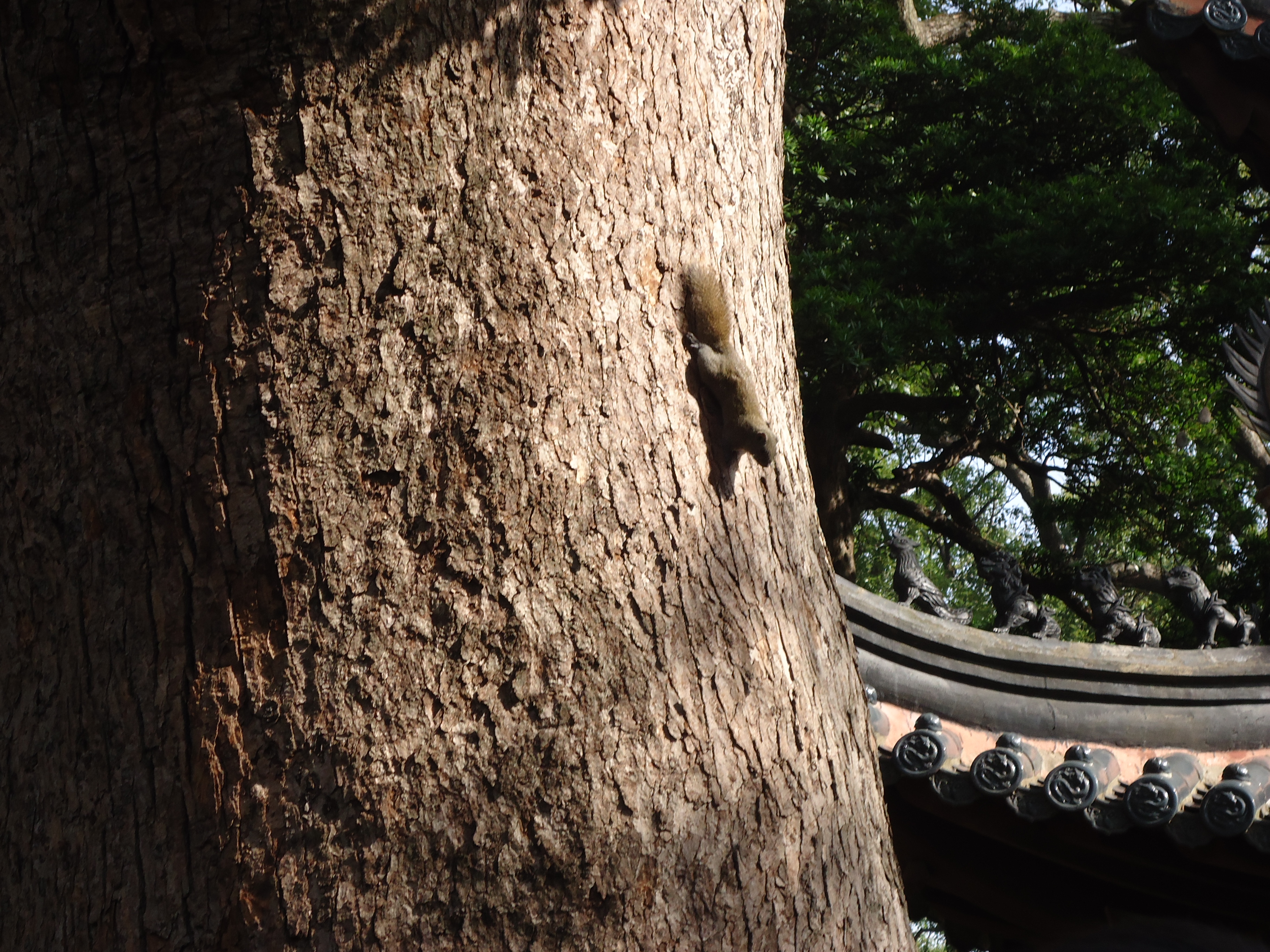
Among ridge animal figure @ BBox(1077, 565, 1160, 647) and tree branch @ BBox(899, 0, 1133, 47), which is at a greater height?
tree branch @ BBox(899, 0, 1133, 47)

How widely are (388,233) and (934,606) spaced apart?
10.4 feet

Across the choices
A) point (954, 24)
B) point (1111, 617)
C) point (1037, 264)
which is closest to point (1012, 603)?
point (1111, 617)

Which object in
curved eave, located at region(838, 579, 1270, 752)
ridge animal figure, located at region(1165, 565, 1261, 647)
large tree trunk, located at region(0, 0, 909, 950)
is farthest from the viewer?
ridge animal figure, located at region(1165, 565, 1261, 647)

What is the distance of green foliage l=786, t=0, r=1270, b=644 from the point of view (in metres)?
5.28

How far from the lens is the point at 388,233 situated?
132cm

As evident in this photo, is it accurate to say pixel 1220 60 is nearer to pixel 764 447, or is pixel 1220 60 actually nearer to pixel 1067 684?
pixel 1067 684

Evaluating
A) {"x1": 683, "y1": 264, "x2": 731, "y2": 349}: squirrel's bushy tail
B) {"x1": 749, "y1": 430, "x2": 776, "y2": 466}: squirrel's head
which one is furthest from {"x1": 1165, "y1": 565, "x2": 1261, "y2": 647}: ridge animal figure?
{"x1": 683, "y1": 264, "x2": 731, "y2": 349}: squirrel's bushy tail

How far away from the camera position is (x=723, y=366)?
146cm

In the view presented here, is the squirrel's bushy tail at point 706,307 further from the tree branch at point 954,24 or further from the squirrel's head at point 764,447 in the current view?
the tree branch at point 954,24

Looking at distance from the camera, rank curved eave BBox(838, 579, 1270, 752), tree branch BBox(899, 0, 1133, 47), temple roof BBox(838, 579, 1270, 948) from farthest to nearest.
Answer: tree branch BBox(899, 0, 1133, 47), curved eave BBox(838, 579, 1270, 752), temple roof BBox(838, 579, 1270, 948)

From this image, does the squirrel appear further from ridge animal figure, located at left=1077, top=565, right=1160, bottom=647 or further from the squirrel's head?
ridge animal figure, located at left=1077, top=565, right=1160, bottom=647

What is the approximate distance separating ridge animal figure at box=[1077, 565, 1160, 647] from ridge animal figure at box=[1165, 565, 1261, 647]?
0.15 m

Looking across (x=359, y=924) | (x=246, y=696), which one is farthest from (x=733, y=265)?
(x=359, y=924)

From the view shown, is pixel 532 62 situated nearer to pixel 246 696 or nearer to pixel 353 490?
pixel 353 490
